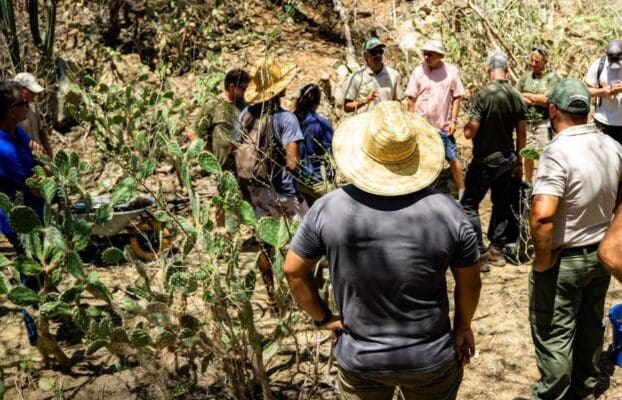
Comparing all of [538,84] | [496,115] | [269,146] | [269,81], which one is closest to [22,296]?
[269,146]

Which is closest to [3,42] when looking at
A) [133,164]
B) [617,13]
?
[133,164]

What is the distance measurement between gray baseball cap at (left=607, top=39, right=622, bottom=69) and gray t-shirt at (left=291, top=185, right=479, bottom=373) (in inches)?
165

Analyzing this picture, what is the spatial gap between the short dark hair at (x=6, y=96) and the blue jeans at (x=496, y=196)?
338 centimetres

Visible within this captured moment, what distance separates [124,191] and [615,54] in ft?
14.4

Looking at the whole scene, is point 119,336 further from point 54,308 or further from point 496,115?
point 496,115

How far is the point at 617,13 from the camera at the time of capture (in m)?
8.27

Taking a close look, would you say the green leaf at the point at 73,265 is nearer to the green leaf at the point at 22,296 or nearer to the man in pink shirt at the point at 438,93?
the green leaf at the point at 22,296

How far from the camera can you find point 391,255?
2.14 metres

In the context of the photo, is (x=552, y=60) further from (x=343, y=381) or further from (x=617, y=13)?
(x=343, y=381)

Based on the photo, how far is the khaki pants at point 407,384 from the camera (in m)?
2.28

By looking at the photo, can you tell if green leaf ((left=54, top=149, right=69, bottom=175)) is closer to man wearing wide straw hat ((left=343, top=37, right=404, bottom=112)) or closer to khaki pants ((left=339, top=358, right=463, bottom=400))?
khaki pants ((left=339, top=358, right=463, bottom=400))

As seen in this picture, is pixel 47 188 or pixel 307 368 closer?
pixel 47 188

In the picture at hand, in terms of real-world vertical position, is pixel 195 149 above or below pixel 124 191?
above

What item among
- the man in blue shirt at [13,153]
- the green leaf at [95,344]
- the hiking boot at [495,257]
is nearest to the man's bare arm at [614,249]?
the green leaf at [95,344]
